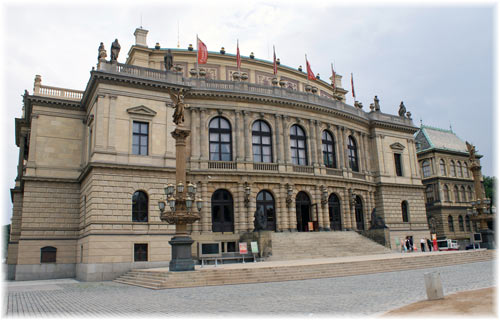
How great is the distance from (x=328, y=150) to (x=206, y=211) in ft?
50.1

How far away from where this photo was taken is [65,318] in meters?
11.9

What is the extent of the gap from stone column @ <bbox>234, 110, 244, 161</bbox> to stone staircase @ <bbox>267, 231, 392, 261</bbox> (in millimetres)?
7779

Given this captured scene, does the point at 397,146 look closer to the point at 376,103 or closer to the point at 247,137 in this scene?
the point at 376,103

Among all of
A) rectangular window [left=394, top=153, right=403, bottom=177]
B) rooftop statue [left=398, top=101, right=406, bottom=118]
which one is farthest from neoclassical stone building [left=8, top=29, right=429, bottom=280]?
rooftop statue [left=398, top=101, right=406, bottom=118]

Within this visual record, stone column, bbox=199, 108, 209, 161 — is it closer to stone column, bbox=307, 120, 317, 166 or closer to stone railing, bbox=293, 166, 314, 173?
stone railing, bbox=293, 166, 314, 173


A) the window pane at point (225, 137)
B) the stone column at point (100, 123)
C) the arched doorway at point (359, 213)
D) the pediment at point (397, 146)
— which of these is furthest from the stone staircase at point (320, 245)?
the stone column at point (100, 123)

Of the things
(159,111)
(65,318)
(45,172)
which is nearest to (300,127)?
(159,111)

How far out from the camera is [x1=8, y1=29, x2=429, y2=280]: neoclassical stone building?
3033cm

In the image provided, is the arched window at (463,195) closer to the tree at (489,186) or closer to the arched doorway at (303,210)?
the tree at (489,186)

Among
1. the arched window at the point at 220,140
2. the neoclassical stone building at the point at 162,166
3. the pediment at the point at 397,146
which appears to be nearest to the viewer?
the neoclassical stone building at the point at 162,166

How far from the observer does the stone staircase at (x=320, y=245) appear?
105ft

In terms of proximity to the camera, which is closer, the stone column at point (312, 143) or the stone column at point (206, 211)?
the stone column at point (206, 211)

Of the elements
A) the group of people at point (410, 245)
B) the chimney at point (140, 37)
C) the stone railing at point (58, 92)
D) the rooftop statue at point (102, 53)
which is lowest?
the group of people at point (410, 245)

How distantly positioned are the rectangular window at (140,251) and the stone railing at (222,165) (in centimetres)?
903
